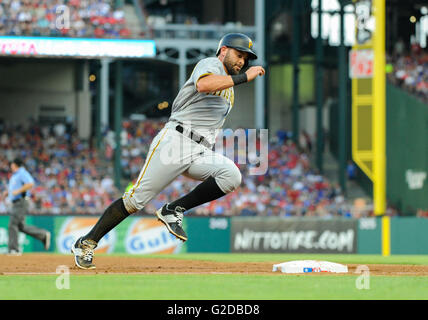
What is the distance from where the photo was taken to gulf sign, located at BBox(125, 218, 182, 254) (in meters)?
18.2

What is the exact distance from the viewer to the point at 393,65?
2958 centimetres

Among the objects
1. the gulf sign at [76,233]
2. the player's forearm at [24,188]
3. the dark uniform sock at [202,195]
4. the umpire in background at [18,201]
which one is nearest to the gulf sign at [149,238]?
the gulf sign at [76,233]

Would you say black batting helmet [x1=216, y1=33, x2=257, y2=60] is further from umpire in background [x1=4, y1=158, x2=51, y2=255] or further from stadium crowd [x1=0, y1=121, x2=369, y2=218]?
stadium crowd [x1=0, y1=121, x2=369, y2=218]

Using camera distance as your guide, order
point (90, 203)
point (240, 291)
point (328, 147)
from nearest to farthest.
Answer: point (240, 291) → point (90, 203) → point (328, 147)

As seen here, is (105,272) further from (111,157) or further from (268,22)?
(268,22)

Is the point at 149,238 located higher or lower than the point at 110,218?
lower

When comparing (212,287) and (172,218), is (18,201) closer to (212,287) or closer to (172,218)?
(172,218)

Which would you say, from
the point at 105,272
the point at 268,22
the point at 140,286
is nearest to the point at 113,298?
the point at 140,286

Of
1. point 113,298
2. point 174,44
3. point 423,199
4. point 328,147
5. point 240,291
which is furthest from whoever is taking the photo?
point 328,147

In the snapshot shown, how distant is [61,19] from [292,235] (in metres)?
9.27

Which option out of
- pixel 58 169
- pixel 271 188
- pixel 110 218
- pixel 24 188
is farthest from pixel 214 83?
pixel 271 188

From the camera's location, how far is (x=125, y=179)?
25.8 m

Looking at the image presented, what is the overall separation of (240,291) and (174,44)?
77.9 ft

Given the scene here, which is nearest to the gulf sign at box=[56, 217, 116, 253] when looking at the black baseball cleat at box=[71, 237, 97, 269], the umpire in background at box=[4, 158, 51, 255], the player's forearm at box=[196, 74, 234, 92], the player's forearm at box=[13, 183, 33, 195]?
the umpire in background at box=[4, 158, 51, 255]
